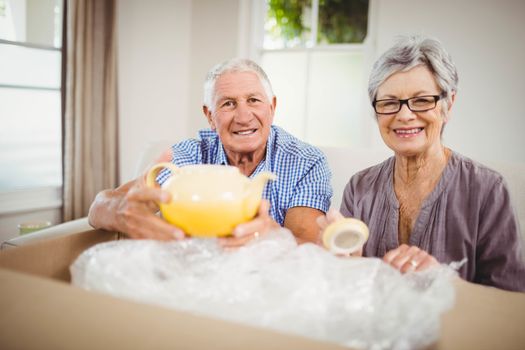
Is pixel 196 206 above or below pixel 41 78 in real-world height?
below

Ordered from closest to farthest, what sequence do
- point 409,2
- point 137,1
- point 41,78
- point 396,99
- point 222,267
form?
point 222,267 → point 396,99 → point 409,2 → point 41,78 → point 137,1

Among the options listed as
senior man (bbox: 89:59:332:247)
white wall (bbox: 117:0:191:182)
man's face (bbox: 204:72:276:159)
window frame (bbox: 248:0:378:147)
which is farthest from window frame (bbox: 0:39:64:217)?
man's face (bbox: 204:72:276:159)

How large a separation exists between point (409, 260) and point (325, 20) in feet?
10.0

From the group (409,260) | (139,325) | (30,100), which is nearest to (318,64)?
(30,100)

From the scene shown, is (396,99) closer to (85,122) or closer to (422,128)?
(422,128)

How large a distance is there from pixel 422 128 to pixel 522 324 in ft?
2.52

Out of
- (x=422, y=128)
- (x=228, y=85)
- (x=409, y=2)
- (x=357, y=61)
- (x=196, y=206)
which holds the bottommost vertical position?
(x=196, y=206)

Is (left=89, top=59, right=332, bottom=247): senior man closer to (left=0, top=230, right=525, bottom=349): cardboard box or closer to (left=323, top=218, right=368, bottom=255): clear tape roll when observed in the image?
(left=323, top=218, right=368, bottom=255): clear tape roll

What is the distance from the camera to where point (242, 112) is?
1.41 meters

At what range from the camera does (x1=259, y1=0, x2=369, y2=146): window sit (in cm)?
338

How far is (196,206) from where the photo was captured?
0.65 m

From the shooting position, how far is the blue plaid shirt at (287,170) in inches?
52.8

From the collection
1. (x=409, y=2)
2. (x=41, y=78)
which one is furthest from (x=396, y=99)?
(x=41, y=78)

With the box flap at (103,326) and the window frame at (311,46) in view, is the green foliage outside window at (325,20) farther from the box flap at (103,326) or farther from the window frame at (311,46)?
the box flap at (103,326)
